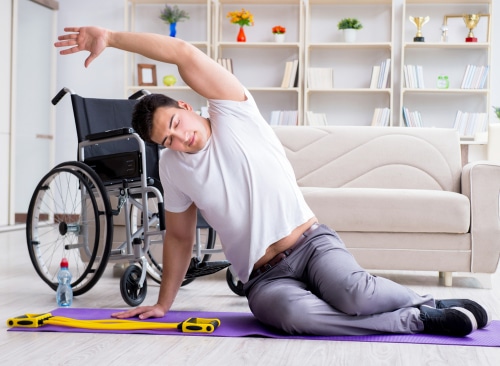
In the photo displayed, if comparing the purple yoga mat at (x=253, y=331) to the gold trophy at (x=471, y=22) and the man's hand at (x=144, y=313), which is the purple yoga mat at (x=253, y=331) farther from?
the gold trophy at (x=471, y=22)

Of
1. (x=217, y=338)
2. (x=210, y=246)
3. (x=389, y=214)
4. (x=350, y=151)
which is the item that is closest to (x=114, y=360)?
(x=217, y=338)

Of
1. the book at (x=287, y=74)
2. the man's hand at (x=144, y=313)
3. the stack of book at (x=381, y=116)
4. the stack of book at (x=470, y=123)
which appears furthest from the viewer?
the book at (x=287, y=74)

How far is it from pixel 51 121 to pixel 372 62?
306cm

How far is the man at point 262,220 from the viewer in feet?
6.87


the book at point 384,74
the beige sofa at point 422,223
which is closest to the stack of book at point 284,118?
the book at point 384,74

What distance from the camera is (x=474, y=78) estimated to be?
22.6 ft

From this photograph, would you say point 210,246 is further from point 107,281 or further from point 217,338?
point 217,338

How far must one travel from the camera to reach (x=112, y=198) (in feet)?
12.7

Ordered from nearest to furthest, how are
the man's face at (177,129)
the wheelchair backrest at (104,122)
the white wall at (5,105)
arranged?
the man's face at (177,129) → the wheelchair backrest at (104,122) → the white wall at (5,105)

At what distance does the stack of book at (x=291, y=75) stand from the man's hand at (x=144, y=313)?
490 cm

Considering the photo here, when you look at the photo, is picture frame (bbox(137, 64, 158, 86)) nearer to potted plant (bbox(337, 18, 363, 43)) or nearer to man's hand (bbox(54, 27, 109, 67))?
potted plant (bbox(337, 18, 363, 43))

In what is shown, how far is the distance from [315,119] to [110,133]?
419cm

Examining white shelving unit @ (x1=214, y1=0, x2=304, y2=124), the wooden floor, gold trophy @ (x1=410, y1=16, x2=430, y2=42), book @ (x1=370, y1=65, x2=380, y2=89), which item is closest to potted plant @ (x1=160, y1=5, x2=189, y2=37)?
white shelving unit @ (x1=214, y1=0, x2=304, y2=124)

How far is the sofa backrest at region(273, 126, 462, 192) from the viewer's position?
391 cm
